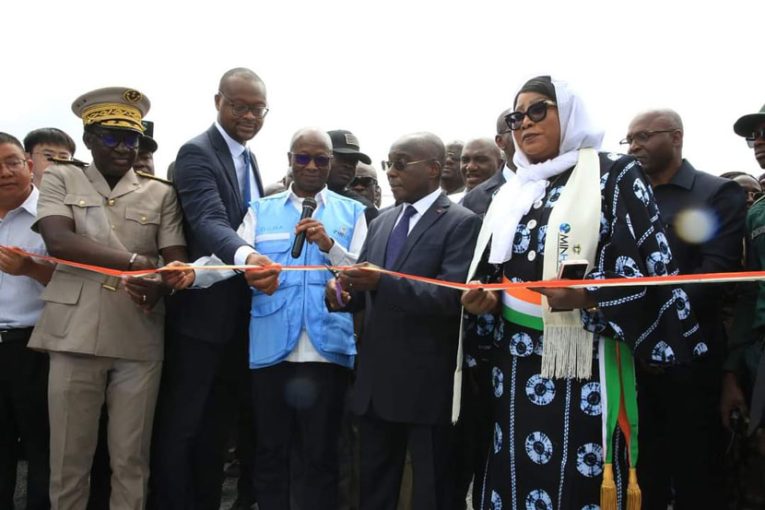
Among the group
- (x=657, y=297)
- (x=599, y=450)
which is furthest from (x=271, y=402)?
(x=657, y=297)

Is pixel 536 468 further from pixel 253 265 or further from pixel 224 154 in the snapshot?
pixel 224 154

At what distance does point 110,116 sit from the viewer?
Answer: 3.87 metres

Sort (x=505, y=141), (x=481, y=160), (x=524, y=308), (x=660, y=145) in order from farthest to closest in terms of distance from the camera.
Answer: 1. (x=481, y=160)
2. (x=505, y=141)
3. (x=660, y=145)
4. (x=524, y=308)

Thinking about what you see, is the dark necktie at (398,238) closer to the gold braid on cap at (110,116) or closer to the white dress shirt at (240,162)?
the white dress shirt at (240,162)

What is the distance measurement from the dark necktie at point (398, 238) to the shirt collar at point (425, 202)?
0.04 metres

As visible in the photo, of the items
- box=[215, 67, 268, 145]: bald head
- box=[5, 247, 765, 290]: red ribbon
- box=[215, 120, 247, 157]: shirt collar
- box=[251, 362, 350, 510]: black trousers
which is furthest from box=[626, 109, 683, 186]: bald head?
box=[215, 120, 247, 157]: shirt collar

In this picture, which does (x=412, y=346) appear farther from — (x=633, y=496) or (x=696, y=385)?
(x=696, y=385)

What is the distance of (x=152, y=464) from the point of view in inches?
155

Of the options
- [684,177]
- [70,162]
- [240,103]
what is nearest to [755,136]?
[684,177]

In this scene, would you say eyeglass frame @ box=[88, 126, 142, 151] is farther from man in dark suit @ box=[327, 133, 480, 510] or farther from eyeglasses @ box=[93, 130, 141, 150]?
man in dark suit @ box=[327, 133, 480, 510]

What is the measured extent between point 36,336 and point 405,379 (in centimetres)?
214

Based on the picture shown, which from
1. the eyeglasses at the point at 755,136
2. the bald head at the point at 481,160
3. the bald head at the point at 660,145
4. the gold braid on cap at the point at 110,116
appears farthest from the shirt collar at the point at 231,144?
the eyeglasses at the point at 755,136

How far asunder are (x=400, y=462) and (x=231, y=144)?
7.44 ft

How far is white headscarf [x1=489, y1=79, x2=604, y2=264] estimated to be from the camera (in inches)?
112
